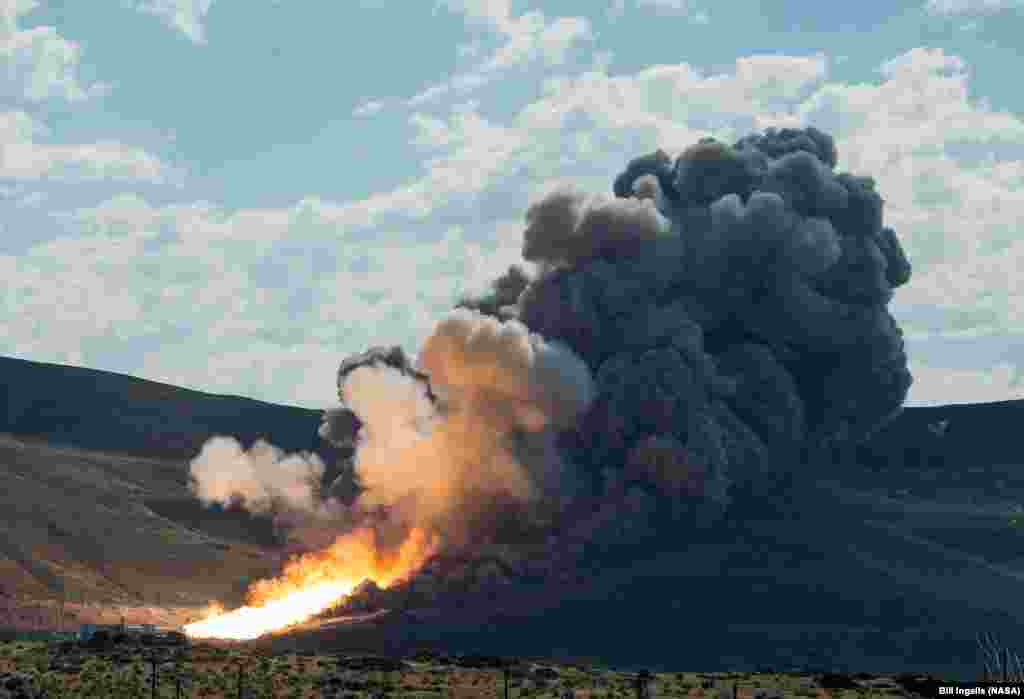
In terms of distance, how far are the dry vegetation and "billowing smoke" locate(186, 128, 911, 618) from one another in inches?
1773

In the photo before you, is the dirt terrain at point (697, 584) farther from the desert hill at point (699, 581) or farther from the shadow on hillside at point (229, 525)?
the shadow on hillside at point (229, 525)

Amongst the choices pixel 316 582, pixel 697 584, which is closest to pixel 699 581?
pixel 697 584

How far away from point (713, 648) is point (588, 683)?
40508 mm

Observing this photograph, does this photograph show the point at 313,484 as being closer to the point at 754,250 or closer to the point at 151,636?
the point at 754,250

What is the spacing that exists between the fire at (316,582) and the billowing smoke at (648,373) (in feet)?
8.68

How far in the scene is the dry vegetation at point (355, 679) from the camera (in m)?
89.5

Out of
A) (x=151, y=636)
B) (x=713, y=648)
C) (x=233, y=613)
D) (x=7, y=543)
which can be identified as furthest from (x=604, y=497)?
(x=7, y=543)

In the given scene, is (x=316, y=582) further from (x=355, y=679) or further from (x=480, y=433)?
(x=355, y=679)

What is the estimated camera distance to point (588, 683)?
9606cm

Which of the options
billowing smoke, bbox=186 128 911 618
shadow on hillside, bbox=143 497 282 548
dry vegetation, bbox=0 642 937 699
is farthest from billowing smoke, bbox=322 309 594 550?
dry vegetation, bbox=0 642 937 699

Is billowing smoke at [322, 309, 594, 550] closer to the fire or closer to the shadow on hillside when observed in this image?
the fire

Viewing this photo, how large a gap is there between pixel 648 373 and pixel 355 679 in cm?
6547

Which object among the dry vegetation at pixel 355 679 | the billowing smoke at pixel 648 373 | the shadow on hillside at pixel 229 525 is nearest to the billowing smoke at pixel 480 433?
the billowing smoke at pixel 648 373

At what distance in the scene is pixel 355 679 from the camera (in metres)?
93.2
